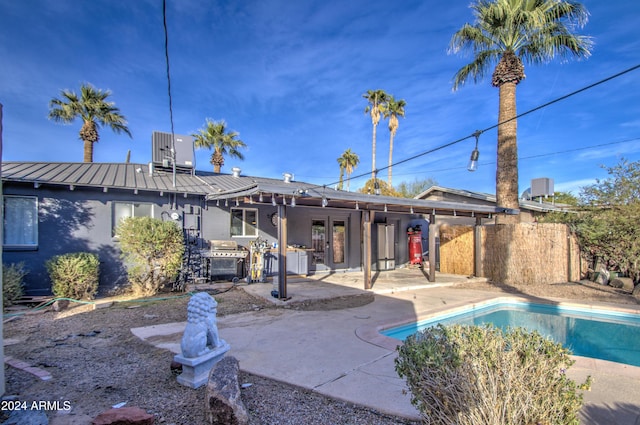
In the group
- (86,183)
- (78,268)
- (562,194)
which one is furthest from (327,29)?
(562,194)

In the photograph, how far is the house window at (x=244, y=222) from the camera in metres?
10.6

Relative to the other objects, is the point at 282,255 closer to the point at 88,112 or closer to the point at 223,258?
the point at 223,258

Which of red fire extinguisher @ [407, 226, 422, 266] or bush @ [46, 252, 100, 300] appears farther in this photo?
red fire extinguisher @ [407, 226, 422, 266]

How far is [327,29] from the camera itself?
10445 millimetres

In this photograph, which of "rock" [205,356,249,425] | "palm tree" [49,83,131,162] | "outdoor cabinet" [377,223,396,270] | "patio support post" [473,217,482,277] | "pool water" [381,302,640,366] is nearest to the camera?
"rock" [205,356,249,425]

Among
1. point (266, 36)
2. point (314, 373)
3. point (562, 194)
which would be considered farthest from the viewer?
point (562, 194)

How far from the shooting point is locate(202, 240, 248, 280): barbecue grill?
941 centimetres

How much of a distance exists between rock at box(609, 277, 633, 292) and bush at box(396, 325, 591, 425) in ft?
34.6

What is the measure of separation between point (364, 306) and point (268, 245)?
4362mm

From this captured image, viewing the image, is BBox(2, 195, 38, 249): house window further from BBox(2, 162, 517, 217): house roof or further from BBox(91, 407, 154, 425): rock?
BBox(91, 407, 154, 425): rock

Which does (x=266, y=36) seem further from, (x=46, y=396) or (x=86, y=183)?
(x=46, y=396)

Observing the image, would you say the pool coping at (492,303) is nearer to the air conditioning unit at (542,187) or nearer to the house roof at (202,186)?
the house roof at (202,186)

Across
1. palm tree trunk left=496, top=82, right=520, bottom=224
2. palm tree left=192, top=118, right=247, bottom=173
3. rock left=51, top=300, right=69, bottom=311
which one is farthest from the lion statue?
palm tree left=192, top=118, right=247, bottom=173

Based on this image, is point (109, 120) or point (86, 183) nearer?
point (86, 183)
